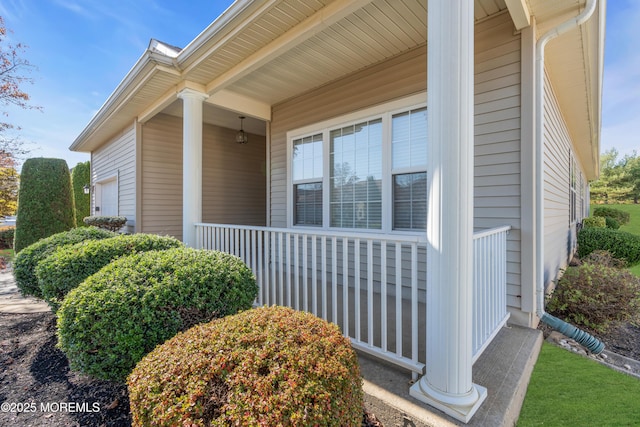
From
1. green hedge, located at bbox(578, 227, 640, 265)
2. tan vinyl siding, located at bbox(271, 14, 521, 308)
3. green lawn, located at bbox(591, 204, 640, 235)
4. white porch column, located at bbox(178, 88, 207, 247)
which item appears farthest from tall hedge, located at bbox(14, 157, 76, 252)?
green lawn, located at bbox(591, 204, 640, 235)

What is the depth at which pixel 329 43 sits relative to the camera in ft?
12.0

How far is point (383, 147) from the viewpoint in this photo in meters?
4.06

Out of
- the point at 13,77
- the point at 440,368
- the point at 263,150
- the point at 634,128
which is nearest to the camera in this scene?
the point at 440,368

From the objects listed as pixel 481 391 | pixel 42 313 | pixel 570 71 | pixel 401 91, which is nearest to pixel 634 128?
pixel 570 71

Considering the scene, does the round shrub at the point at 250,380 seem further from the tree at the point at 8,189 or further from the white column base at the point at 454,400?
the tree at the point at 8,189

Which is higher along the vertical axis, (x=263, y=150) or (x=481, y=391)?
(x=263, y=150)

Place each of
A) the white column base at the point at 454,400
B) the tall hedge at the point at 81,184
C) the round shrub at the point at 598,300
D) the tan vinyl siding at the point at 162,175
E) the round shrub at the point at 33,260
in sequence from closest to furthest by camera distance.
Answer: the white column base at the point at 454,400, the round shrub at the point at 598,300, the round shrub at the point at 33,260, the tan vinyl siding at the point at 162,175, the tall hedge at the point at 81,184

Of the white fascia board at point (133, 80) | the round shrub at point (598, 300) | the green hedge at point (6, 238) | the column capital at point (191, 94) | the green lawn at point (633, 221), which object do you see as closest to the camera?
the round shrub at point (598, 300)

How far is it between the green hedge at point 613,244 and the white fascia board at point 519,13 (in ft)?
20.7

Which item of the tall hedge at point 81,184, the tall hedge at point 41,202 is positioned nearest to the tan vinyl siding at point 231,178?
the tall hedge at point 41,202

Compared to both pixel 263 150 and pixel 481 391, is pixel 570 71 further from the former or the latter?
pixel 263 150

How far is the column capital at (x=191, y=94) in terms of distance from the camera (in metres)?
4.50

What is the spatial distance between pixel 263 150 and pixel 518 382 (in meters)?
7.39

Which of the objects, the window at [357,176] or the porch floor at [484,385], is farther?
the window at [357,176]
